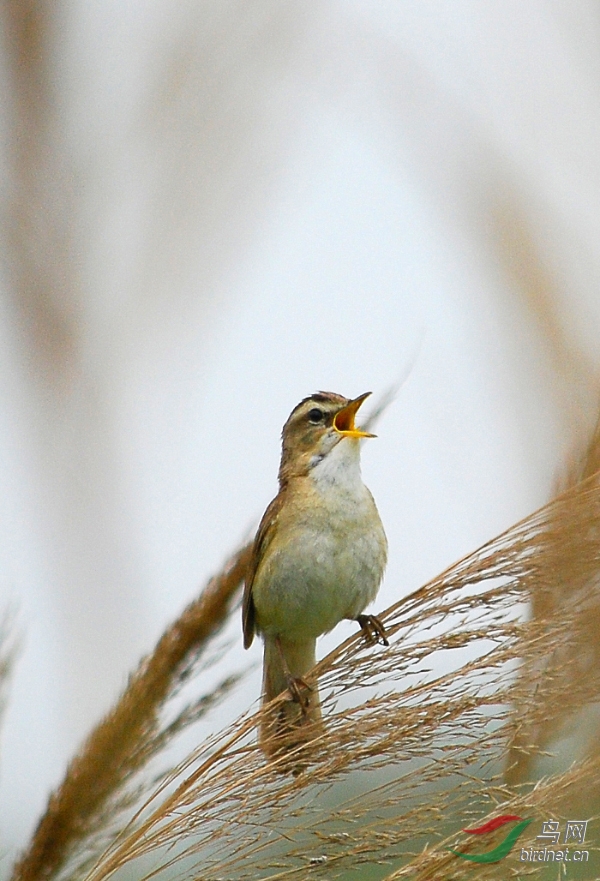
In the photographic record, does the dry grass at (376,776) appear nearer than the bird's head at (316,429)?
Yes

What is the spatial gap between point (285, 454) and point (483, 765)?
6.53 feet

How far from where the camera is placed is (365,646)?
1.96 meters

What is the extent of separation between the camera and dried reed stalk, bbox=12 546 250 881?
134 centimetres

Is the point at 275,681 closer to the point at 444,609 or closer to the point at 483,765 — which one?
the point at 444,609

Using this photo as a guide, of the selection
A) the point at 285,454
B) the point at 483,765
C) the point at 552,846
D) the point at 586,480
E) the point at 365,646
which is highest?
the point at 285,454

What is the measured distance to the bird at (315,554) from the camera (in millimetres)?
3033

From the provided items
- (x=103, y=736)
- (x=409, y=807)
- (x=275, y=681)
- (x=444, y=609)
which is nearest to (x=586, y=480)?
(x=444, y=609)

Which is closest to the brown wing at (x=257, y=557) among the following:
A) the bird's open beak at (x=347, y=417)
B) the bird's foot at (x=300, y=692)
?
the bird's open beak at (x=347, y=417)

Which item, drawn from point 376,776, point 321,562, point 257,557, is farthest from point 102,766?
point 257,557
